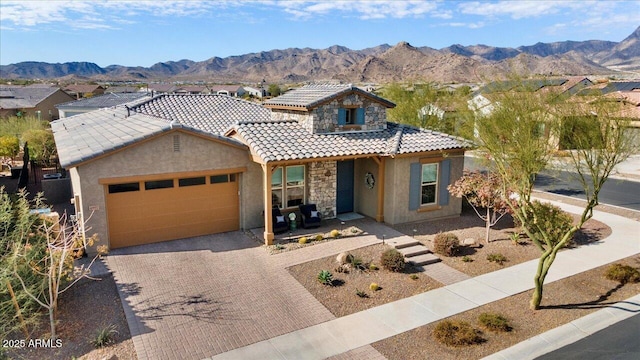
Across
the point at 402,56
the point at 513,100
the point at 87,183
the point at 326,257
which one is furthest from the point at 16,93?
the point at 402,56

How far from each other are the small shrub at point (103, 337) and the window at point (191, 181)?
6245 mm

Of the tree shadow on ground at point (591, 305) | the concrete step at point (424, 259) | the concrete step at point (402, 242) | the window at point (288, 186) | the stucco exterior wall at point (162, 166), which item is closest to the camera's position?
the tree shadow on ground at point (591, 305)

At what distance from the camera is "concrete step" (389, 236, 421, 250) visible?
49.2ft

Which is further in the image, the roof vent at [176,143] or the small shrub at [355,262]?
the roof vent at [176,143]

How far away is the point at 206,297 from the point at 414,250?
6826 mm

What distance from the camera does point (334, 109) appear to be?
17297 mm

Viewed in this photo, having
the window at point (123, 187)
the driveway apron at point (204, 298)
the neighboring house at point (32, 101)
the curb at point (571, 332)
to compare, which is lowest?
the curb at point (571, 332)

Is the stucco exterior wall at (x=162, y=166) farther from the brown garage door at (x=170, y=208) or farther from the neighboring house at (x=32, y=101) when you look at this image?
the neighboring house at (x=32, y=101)

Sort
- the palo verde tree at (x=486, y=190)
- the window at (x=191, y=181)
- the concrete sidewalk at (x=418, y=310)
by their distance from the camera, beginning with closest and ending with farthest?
the concrete sidewalk at (x=418, y=310)
the window at (x=191, y=181)
the palo verde tree at (x=486, y=190)

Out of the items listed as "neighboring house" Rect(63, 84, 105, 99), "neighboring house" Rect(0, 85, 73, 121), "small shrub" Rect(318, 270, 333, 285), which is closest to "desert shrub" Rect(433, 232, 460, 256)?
"small shrub" Rect(318, 270, 333, 285)

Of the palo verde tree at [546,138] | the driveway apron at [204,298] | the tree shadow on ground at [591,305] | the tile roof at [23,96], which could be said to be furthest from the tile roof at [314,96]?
the tile roof at [23,96]

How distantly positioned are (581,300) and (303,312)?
736 cm

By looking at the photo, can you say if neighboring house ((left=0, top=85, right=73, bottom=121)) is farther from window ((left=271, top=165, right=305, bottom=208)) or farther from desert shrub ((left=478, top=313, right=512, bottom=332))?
desert shrub ((left=478, top=313, right=512, bottom=332))

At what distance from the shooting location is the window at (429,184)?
17531mm
